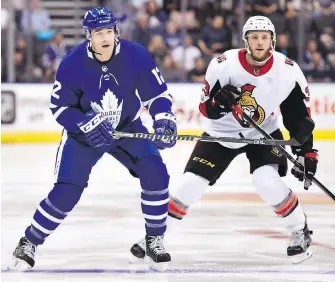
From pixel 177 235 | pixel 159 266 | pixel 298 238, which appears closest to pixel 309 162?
pixel 298 238

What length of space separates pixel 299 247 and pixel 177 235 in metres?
0.88

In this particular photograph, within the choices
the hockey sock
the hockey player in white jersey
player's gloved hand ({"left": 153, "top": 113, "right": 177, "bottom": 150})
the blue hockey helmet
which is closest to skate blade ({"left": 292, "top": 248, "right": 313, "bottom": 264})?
the hockey player in white jersey

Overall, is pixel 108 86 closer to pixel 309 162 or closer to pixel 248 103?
pixel 248 103

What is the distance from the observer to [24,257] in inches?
163

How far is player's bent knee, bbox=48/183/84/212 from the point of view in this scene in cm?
410

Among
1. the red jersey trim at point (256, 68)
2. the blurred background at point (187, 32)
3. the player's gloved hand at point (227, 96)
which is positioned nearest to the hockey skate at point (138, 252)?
the player's gloved hand at point (227, 96)

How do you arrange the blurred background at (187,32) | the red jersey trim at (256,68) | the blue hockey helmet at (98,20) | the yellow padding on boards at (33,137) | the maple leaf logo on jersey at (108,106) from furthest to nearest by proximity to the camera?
the blurred background at (187,32) → the yellow padding on boards at (33,137) → the red jersey trim at (256,68) → the maple leaf logo on jersey at (108,106) → the blue hockey helmet at (98,20)

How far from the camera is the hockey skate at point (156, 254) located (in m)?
4.21

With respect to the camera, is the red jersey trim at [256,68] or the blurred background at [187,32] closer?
the red jersey trim at [256,68]

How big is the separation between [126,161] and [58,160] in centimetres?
29

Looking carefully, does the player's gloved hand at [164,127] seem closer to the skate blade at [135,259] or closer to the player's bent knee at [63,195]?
the player's bent knee at [63,195]

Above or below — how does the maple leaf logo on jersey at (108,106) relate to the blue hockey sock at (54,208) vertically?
above

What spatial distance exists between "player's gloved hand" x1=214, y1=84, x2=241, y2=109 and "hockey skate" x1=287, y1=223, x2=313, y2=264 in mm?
650

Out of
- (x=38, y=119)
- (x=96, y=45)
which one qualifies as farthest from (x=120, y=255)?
(x=38, y=119)
